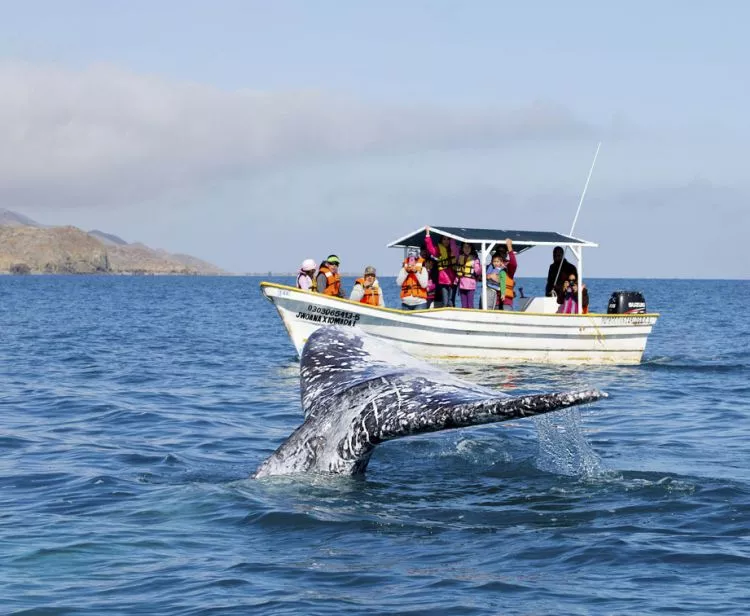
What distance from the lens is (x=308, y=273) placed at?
22.6 m

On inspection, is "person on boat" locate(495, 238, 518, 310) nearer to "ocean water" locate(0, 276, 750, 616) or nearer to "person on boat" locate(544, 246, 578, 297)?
"person on boat" locate(544, 246, 578, 297)

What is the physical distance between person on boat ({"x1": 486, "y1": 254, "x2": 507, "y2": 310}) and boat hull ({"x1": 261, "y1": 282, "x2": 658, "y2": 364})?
2.07ft

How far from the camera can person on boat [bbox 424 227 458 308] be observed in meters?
23.3

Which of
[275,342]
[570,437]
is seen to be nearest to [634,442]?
[570,437]

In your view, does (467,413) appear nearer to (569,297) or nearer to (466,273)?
(466,273)

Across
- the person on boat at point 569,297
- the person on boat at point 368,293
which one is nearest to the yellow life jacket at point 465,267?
the person on boat at point 368,293

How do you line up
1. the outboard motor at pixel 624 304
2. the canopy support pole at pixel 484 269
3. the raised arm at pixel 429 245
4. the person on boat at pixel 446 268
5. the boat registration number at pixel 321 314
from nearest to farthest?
the boat registration number at pixel 321 314, the canopy support pole at pixel 484 269, the raised arm at pixel 429 245, the person on boat at pixel 446 268, the outboard motor at pixel 624 304

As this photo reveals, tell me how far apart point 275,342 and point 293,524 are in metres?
25.8

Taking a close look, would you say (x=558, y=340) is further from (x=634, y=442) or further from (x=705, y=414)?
(x=634, y=442)

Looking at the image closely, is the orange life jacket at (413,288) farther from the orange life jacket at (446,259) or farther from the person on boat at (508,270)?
the person on boat at (508,270)

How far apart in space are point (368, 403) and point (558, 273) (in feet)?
57.0

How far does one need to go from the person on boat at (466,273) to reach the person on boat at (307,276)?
3098 millimetres

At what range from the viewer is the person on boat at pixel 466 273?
22812 millimetres

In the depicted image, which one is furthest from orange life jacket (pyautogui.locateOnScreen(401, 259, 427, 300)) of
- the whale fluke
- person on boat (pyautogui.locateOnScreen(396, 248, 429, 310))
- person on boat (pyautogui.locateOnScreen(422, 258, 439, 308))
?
the whale fluke
